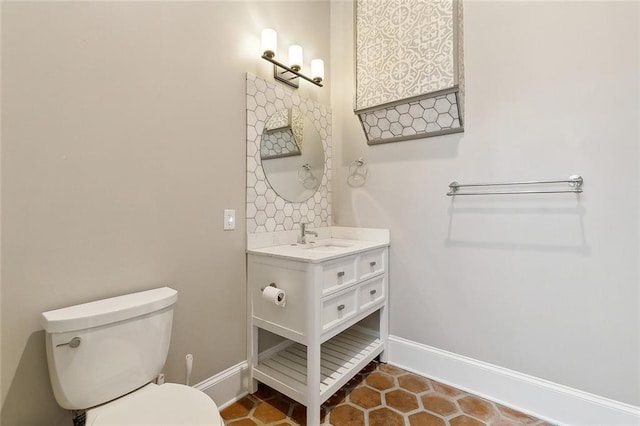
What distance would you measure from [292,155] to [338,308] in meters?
1.06

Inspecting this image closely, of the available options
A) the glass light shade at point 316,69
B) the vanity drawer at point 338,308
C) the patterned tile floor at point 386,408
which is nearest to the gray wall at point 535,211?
the patterned tile floor at point 386,408

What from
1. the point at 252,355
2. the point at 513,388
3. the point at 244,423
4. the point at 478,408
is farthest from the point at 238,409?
the point at 513,388

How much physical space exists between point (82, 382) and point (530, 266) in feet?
6.85

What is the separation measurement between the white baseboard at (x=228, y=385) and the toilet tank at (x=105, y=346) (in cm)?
46

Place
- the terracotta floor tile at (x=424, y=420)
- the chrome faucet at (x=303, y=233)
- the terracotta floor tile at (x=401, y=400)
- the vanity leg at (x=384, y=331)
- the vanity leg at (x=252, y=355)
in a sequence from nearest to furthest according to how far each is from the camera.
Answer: the terracotta floor tile at (x=424, y=420)
the terracotta floor tile at (x=401, y=400)
the vanity leg at (x=252, y=355)
the chrome faucet at (x=303, y=233)
the vanity leg at (x=384, y=331)

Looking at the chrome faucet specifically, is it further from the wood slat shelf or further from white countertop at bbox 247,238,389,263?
the wood slat shelf

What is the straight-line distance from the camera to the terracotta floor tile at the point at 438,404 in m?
1.61

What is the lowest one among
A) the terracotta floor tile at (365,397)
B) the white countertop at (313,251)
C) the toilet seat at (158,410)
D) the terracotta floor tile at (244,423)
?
the terracotta floor tile at (365,397)

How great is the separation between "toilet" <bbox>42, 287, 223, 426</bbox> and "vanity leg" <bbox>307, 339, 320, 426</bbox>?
1.77ft

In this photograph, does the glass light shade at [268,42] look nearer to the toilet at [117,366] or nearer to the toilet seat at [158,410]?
the toilet at [117,366]

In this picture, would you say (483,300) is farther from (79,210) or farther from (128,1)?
(128,1)

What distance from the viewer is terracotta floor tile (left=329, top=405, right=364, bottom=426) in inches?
59.8

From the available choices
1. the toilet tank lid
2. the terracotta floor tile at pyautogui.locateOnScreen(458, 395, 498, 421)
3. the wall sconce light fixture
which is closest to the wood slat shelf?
the terracotta floor tile at pyautogui.locateOnScreen(458, 395, 498, 421)

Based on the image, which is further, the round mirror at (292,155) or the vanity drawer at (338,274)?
the round mirror at (292,155)
